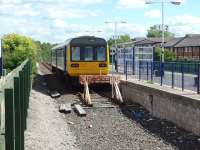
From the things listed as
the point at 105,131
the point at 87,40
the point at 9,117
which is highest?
the point at 87,40

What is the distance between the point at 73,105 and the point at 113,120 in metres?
4.60

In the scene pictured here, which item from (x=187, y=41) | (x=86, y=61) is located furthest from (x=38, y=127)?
(x=187, y=41)

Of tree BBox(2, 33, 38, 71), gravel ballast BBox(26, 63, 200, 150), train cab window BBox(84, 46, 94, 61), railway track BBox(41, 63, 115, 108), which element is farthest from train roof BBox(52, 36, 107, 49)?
tree BBox(2, 33, 38, 71)

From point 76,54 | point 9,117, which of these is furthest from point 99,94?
point 9,117

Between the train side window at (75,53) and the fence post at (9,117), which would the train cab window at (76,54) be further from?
the fence post at (9,117)

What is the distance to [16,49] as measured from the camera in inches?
1367

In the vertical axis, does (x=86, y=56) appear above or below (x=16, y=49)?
below

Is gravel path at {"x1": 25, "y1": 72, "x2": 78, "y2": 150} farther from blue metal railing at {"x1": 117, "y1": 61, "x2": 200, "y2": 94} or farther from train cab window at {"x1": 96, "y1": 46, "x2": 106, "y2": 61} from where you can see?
train cab window at {"x1": 96, "y1": 46, "x2": 106, "y2": 61}

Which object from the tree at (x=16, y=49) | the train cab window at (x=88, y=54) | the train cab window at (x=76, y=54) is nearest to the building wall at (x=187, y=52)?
the tree at (x=16, y=49)

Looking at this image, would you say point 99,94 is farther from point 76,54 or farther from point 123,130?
point 123,130

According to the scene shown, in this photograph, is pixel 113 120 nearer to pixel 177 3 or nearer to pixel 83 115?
pixel 83 115

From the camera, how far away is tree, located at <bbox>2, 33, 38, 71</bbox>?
32531 mm

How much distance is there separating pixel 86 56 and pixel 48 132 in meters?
13.3

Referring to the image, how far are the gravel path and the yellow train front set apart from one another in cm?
597
